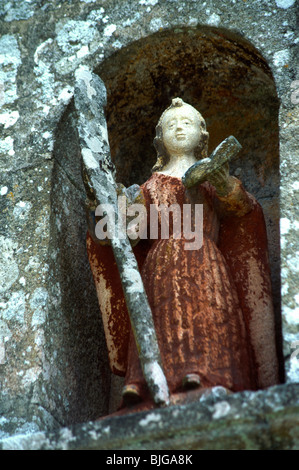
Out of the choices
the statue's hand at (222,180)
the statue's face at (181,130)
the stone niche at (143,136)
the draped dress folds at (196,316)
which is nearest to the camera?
the draped dress folds at (196,316)

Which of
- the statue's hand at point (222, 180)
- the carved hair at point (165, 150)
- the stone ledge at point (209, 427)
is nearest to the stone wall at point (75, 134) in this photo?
the statue's hand at point (222, 180)

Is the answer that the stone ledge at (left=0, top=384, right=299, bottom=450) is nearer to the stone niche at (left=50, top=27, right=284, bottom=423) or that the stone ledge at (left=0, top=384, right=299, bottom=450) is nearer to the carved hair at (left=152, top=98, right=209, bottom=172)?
the stone niche at (left=50, top=27, right=284, bottom=423)

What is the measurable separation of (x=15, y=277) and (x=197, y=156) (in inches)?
40.4

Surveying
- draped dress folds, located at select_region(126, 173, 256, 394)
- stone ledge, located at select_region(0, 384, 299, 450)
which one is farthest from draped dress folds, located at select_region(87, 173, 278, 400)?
stone ledge, located at select_region(0, 384, 299, 450)

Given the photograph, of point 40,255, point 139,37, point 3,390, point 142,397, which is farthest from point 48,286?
point 139,37

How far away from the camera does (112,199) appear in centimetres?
323

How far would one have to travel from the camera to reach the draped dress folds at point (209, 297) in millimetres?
2977

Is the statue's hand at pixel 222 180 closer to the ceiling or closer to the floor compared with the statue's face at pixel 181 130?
closer to the floor

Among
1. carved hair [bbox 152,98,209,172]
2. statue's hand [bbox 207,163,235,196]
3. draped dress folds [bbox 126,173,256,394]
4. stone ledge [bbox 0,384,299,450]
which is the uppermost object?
carved hair [bbox 152,98,209,172]

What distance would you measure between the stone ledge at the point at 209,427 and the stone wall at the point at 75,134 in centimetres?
57

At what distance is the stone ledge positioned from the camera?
246 cm

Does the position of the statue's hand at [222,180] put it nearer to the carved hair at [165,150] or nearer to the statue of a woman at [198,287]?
the statue of a woman at [198,287]

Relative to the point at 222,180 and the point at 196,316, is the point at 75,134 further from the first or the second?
the point at 196,316

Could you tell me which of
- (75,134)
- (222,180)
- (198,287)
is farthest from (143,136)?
(198,287)
